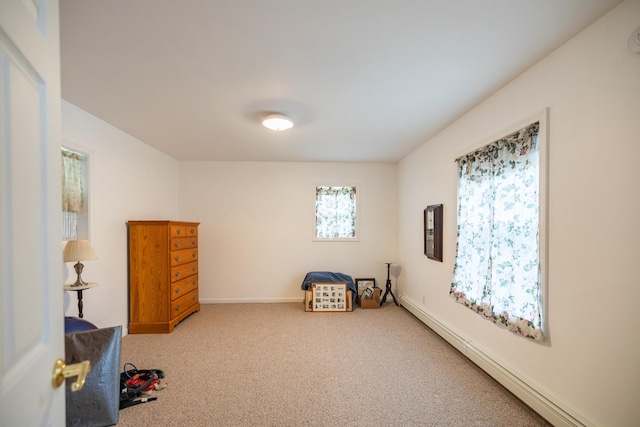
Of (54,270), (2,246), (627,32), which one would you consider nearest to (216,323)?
(54,270)

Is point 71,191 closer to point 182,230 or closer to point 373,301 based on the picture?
point 182,230

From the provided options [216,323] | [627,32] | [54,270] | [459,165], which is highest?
[627,32]

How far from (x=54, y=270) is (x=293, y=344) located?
2.82 metres

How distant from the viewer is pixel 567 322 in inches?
69.9

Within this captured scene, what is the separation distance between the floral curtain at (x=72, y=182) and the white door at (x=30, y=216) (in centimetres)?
252

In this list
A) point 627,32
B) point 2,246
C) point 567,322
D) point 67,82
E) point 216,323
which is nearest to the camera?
point 2,246

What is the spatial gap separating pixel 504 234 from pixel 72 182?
4.01 meters

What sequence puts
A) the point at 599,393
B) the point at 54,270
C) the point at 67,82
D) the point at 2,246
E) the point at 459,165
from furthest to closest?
1. the point at 459,165
2. the point at 67,82
3. the point at 599,393
4. the point at 54,270
5. the point at 2,246

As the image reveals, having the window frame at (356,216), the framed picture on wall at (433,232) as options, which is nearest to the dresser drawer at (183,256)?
the window frame at (356,216)

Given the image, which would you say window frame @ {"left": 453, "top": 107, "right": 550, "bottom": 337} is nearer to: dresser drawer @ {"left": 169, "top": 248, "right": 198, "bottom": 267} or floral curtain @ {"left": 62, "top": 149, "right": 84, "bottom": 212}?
dresser drawer @ {"left": 169, "top": 248, "right": 198, "bottom": 267}

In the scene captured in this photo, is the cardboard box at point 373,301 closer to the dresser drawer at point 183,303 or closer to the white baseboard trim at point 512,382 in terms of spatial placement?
the white baseboard trim at point 512,382

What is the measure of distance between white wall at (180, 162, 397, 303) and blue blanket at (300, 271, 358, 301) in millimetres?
319

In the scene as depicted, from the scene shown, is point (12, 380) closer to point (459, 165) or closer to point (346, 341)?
point (346, 341)

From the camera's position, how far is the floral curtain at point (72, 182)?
267cm
